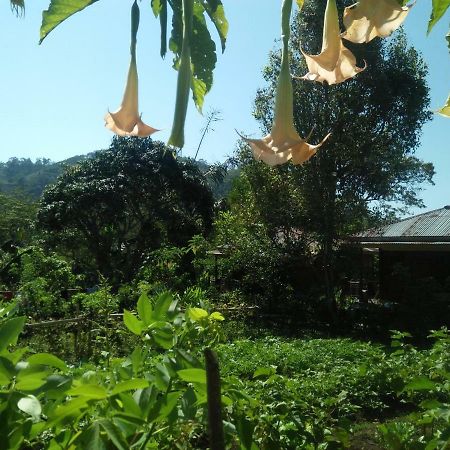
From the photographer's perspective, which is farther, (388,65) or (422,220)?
(422,220)

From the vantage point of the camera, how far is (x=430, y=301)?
9.88 m

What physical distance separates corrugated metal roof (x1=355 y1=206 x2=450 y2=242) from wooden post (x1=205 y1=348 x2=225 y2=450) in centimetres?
1074

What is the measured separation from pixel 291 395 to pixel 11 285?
25.2 feet

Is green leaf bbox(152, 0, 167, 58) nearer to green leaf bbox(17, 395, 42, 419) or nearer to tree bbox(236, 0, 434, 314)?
green leaf bbox(17, 395, 42, 419)

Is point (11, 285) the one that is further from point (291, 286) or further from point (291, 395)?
point (291, 395)

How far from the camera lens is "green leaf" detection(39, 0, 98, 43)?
544 millimetres

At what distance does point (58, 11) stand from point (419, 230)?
44.4 ft

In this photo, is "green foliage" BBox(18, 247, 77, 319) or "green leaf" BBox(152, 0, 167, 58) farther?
"green foliage" BBox(18, 247, 77, 319)

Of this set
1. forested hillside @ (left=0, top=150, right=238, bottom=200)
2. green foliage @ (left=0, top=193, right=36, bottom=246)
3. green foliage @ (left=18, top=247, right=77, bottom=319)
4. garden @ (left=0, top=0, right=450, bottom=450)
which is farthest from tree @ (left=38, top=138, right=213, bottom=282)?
forested hillside @ (left=0, top=150, right=238, bottom=200)

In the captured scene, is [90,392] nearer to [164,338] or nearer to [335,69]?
[164,338]

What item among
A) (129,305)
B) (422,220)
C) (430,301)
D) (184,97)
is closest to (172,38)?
(184,97)

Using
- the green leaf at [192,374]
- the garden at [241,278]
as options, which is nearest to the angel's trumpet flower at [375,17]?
the garden at [241,278]

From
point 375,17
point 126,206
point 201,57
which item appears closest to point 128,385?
point 201,57

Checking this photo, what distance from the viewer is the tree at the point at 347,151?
10438mm
